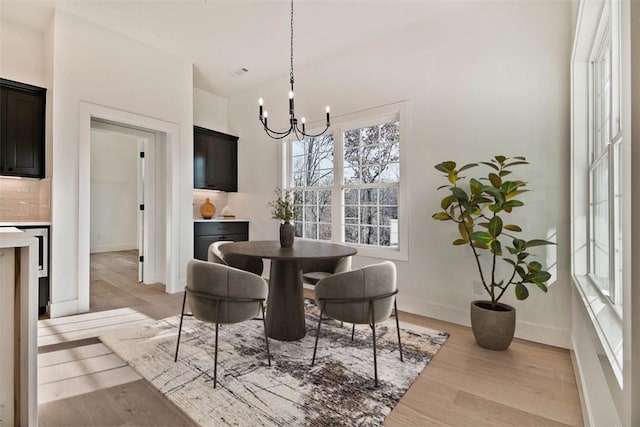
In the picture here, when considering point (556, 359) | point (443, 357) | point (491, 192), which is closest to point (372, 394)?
point (443, 357)

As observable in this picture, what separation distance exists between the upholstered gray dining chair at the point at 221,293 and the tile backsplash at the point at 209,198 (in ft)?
10.5

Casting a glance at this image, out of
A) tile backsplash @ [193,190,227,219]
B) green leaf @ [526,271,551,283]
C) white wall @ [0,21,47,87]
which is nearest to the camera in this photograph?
green leaf @ [526,271,551,283]

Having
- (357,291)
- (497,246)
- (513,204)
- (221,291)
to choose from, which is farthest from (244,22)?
(497,246)

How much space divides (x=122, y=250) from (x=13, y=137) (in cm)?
506

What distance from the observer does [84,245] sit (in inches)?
128

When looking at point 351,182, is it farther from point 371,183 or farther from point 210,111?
point 210,111

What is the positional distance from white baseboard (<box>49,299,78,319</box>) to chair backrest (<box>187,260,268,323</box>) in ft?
6.83

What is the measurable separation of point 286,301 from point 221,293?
71cm

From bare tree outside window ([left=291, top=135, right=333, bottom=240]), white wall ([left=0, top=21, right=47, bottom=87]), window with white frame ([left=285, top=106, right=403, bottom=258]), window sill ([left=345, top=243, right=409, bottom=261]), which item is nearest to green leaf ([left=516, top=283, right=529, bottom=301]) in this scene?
window sill ([left=345, top=243, right=409, bottom=261])

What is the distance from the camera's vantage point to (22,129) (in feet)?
10.5

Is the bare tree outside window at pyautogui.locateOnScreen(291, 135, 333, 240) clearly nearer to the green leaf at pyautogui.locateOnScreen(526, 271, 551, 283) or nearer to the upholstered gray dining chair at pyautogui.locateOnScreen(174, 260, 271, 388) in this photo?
the upholstered gray dining chair at pyautogui.locateOnScreen(174, 260, 271, 388)

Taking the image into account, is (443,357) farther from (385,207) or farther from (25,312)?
(25,312)

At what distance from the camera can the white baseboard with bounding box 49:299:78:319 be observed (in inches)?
119

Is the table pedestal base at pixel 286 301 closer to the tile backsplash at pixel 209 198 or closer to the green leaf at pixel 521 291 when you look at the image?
the green leaf at pixel 521 291
